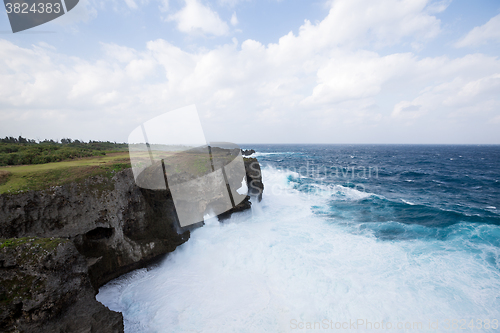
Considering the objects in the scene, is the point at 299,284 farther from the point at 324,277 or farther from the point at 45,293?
the point at 45,293

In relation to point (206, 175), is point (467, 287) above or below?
below

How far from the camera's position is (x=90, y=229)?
31.1 feet

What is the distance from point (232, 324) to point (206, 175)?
918cm

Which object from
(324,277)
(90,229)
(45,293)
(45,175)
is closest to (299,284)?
(324,277)

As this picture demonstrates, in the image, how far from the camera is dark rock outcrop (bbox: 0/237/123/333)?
19.0 ft

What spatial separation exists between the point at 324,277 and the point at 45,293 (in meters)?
11.2

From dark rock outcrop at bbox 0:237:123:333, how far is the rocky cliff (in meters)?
0.03

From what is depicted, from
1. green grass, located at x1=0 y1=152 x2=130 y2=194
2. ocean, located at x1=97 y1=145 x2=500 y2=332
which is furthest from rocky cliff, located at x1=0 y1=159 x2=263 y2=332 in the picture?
ocean, located at x1=97 y1=145 x2=500 y2=332

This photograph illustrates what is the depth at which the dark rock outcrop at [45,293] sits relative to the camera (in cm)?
579

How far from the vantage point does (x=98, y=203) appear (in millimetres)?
9891

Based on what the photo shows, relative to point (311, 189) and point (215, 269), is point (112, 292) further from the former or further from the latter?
point (311, 189)

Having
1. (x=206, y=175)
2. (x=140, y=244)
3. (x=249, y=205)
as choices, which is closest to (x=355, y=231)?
(x=249, y=205)

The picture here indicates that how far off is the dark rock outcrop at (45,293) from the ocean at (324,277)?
2.36 m

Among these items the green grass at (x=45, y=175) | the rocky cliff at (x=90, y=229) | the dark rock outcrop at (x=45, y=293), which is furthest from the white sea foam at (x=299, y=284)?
the green grass at (x=45, y=175)
